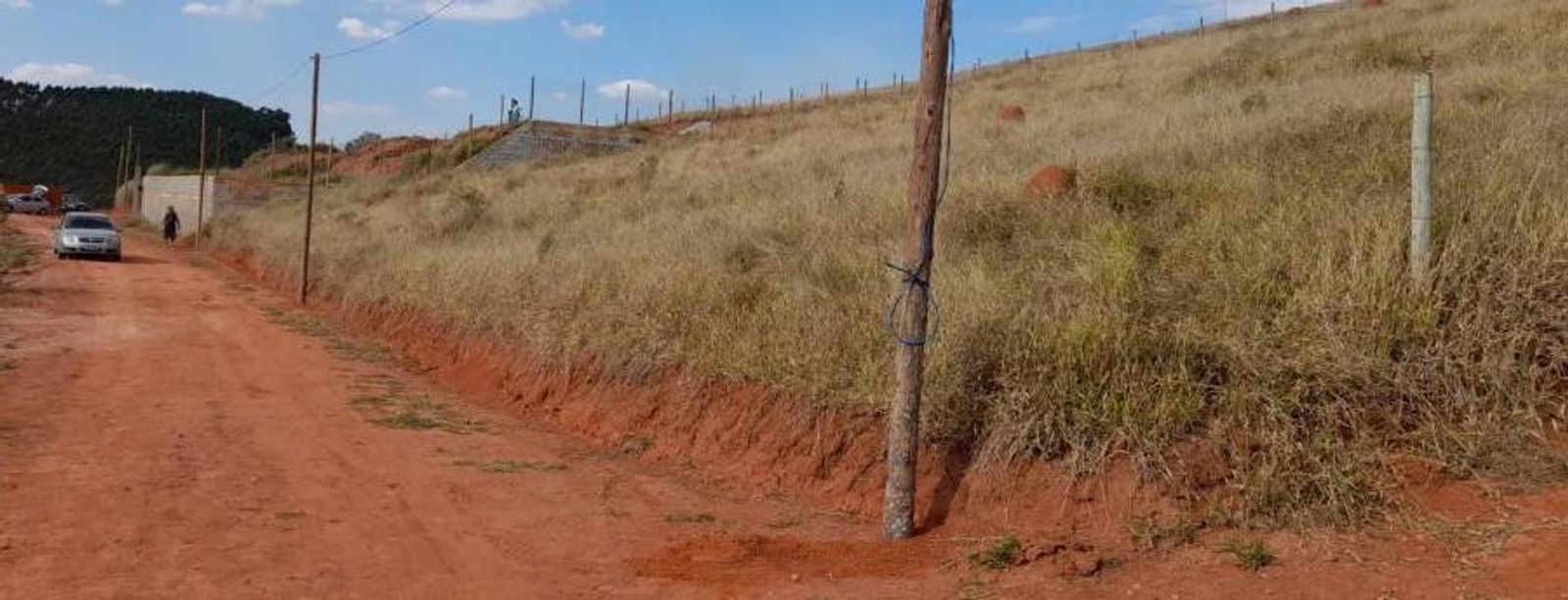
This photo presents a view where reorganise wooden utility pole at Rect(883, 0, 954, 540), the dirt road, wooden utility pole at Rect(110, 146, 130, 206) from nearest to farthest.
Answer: the dirt road, wooden utility pole at Rect(883, 0, 954, 540), wooden utility pole at Rect(110, 146, 130, 206)

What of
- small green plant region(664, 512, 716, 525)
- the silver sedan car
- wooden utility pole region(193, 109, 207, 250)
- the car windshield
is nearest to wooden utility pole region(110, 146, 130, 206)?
wooden utility pole region(193, 109, 207, 250)

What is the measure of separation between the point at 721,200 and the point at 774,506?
10775 mm

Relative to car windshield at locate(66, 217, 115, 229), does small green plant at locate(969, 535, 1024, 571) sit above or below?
below

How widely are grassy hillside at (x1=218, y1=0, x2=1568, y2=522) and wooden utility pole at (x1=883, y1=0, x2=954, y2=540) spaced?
0.62 m

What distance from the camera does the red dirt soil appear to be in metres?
5.46

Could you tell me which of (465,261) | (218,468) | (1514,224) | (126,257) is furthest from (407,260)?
(126,257)

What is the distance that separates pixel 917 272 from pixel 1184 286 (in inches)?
86.2

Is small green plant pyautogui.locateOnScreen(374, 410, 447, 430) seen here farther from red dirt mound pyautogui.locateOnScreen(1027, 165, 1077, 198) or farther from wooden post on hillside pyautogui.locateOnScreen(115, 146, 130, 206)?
wooden post on hillside pyautogui.locateOnScreen(115, 146, 130, 206)

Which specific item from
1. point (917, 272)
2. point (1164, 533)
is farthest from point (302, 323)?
point (1164, 533)

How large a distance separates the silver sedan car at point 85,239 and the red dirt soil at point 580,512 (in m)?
20.5

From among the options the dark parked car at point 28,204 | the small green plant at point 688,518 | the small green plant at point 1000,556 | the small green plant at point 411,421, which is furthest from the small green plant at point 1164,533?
the dark parked car at point 28,204

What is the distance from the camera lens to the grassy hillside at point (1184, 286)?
6.21m

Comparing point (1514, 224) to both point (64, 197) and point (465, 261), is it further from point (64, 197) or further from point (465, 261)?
point (64, 197)

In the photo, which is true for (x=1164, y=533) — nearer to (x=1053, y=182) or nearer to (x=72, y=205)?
(x=1053, y=182)
